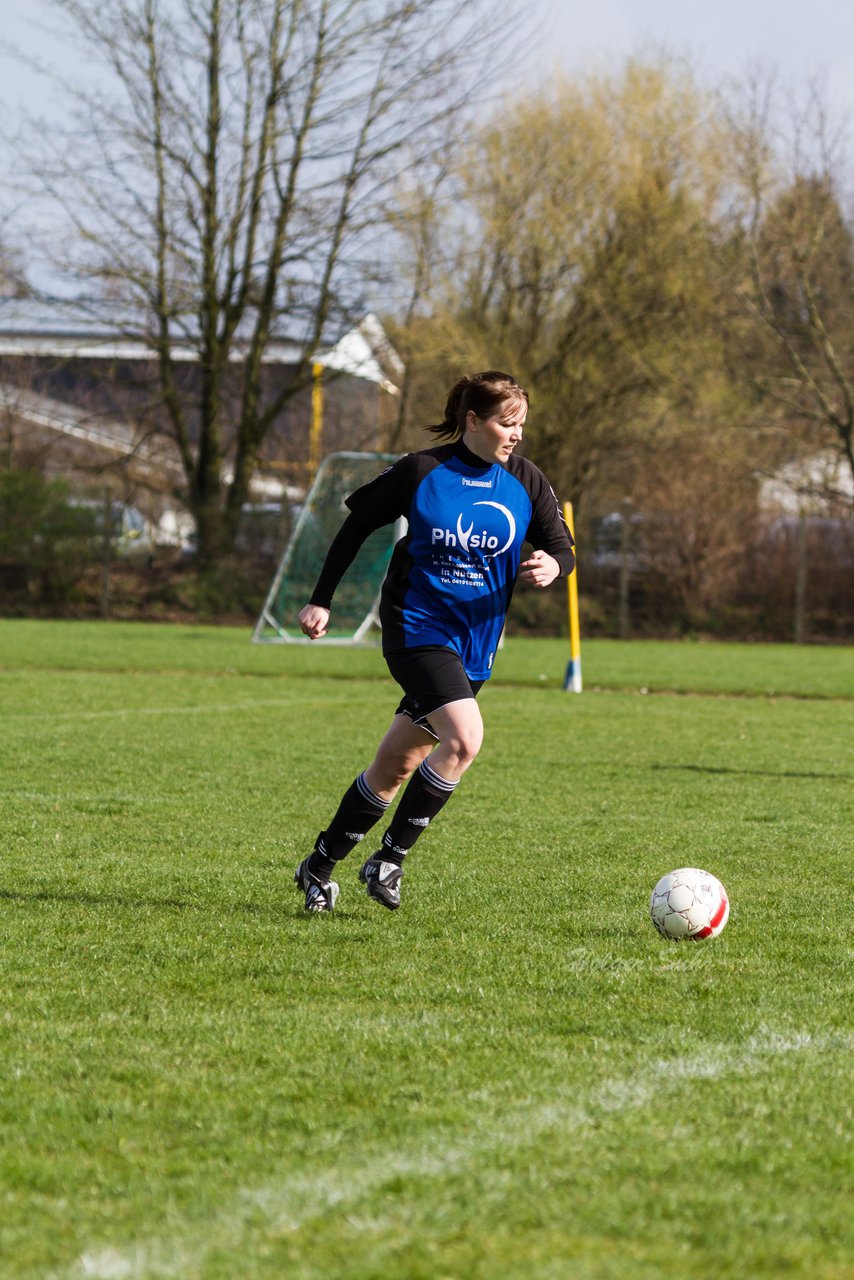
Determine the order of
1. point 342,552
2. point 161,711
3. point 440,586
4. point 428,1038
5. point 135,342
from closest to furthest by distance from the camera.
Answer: point 428,1038, point 440,586, point 342,552, point 161,711, point 135,342

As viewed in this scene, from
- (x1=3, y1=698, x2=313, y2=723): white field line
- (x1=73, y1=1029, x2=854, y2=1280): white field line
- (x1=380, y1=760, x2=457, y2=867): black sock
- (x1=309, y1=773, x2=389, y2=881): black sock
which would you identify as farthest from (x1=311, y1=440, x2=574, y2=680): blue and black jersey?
(x1=3, y1=698, x2=313, y2=723): white field line

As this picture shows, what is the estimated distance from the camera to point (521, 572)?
16.8 ft

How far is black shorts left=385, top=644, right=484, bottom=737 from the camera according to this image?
506cm

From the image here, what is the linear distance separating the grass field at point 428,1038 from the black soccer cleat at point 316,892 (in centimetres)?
9

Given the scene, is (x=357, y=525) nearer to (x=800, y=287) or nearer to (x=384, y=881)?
(x=384, y=881)

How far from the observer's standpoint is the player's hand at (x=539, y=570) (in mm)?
4992

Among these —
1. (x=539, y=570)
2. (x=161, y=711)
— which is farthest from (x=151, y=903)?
(x=161, y=711)

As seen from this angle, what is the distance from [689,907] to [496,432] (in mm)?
1744

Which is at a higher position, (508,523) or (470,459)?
(470,459)

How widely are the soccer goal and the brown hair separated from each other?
1619cm

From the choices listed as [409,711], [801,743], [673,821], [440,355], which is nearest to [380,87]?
[440,355]

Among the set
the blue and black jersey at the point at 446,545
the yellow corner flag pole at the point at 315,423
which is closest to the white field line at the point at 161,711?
the blue and black jersey at the point at 446,545

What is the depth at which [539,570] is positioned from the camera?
5012mm

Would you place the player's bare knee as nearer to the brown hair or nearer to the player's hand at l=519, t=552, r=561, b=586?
the player's hand at l=519, t=552, r=561, b=586
